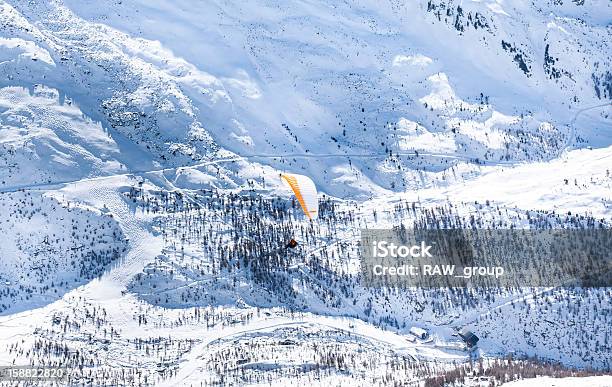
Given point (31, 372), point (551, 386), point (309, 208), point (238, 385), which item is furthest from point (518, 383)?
point (31, 372)

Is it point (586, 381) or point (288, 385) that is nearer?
point (586, 381)

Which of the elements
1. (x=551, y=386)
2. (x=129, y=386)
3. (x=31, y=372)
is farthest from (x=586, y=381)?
(x=31, y=372)

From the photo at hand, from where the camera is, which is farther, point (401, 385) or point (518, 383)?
point (401, 385)

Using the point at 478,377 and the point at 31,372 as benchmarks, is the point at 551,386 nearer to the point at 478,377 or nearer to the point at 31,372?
the point at 478,377

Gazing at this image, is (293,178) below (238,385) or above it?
above

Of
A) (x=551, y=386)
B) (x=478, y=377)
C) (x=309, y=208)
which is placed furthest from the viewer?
(x=478, y=377)

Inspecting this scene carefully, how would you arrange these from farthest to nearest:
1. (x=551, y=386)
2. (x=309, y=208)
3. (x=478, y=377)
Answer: (x=478, y=377) < (x=309, y=208) < (x=551, y=386)

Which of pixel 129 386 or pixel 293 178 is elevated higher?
pixel 293 178

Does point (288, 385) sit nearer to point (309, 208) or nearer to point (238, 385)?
point (238, 385)
